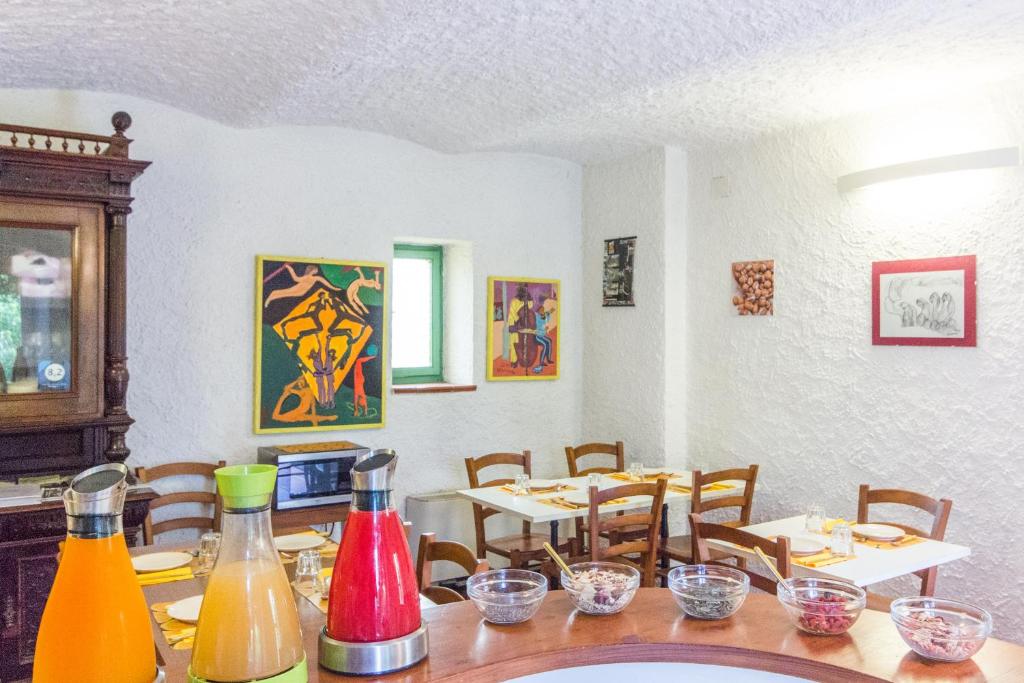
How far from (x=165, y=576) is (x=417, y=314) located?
110 inches

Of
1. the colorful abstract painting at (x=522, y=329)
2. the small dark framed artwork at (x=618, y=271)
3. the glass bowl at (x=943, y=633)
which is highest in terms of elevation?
the small dark framed artwork at (x=618, y=271)

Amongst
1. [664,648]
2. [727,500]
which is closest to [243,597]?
[664,648]

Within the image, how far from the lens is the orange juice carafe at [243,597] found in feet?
3.29

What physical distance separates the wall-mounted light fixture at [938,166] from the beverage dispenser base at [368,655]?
3.14 meters

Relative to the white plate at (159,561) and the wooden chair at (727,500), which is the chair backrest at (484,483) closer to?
the wooden chair at (727,500)

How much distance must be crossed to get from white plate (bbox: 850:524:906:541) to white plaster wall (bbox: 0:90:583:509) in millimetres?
2245

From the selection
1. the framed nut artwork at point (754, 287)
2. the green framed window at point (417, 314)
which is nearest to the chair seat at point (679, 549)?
the framed nut artwork at point (754, 287)

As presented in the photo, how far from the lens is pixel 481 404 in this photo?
485 cm

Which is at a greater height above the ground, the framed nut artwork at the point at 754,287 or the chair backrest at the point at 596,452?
the framed nut artwork at the point at 754,287

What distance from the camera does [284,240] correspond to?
4.17 meters

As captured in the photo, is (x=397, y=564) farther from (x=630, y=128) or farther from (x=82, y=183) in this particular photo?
(x=630, y=128)

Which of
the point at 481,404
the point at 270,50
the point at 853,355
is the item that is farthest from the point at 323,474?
the point at 853,355

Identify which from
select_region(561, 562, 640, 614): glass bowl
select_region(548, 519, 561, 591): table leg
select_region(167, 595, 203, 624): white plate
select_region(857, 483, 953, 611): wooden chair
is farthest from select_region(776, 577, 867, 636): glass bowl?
select_region(548, 519, 561, 591): table leg

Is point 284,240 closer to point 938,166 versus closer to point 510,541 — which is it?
point 510,541
